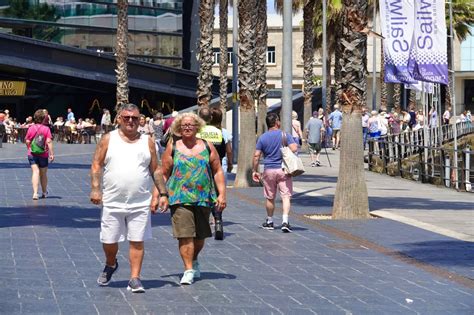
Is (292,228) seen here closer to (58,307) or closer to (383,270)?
(383,270)

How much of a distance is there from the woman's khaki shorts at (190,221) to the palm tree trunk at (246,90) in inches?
556

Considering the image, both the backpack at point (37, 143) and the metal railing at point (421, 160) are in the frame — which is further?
the metal railing at point (421, 160)

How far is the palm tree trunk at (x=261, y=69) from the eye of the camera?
106 ft

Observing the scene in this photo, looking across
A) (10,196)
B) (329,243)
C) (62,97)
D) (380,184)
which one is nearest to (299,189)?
(380,184)

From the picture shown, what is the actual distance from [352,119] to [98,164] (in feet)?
28.4

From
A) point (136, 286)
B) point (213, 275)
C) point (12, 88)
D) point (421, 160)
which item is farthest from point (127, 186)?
→ point (12, 88)

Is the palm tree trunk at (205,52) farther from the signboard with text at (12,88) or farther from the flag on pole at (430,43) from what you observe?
the signboard with text at (12,88)

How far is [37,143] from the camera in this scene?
20656 mm

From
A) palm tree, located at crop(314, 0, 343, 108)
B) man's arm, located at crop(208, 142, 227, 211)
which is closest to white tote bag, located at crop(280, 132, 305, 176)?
man's arm, located at crop(208, 142, 227, 211)

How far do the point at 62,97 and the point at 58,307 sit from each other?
5814 cm

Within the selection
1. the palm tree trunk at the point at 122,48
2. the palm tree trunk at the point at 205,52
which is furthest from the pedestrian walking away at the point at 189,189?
the palm tree trunk at the point at 122,48

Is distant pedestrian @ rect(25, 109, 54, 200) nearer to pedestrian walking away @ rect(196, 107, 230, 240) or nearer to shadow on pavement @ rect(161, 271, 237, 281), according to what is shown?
pedestrian walking away @ rect(196, 107, 230, 240)

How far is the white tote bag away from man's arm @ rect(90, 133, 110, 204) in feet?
18.4

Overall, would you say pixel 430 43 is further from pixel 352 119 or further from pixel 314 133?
pixel 352 119
